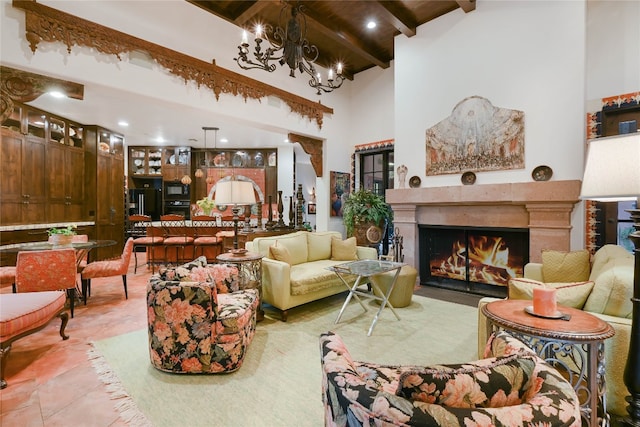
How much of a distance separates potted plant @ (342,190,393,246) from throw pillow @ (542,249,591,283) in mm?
2898

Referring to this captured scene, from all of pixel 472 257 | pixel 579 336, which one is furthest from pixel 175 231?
pixel 579 336

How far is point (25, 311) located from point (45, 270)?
42.8 inches

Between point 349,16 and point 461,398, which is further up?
point 349,16

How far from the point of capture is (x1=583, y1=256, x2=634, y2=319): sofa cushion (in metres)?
1.72

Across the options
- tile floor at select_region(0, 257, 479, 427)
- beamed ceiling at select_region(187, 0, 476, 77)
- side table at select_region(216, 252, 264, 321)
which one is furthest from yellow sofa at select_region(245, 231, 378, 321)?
beamed ceiling at select_region(187, 0, 476, 77)

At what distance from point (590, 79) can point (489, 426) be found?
465 cm

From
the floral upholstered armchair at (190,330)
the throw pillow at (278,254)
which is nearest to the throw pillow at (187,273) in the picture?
the floral upholstered armchair at (190,330)

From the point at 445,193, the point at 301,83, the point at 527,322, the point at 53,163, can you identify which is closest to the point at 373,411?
the point at 527,322

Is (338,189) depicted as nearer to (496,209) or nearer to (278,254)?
(496,209)

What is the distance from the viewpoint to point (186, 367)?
2191 millimetres

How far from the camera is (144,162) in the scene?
8.93 m

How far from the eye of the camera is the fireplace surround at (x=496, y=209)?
3.56 m

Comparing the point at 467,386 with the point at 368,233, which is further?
the point at 368,233

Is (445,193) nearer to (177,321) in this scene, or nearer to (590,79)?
(590,79)
